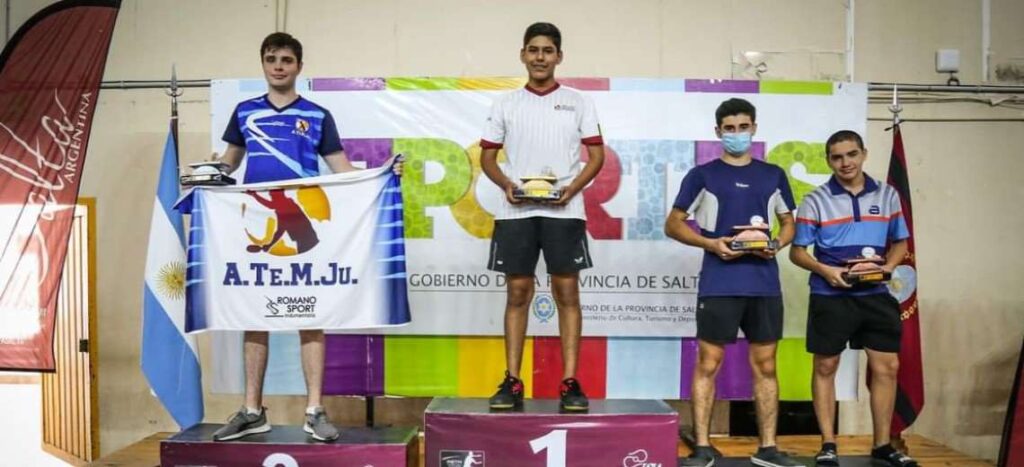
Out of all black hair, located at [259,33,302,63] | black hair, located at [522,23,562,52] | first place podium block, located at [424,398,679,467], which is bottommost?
first place podium block, located at [424,398,679,467]

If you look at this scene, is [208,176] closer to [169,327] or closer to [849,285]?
[169,327]

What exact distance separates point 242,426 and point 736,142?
2.36 metres

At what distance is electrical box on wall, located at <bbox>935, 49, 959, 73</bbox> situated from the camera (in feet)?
14.8

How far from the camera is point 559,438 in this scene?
293cm

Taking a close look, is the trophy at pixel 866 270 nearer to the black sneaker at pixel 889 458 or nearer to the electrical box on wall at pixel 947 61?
the black sneaker at pixel 889 458

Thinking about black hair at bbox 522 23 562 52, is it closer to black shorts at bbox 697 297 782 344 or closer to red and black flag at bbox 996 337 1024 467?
black shorts at bbox 697 297 782 344

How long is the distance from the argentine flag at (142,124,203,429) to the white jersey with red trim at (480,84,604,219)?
1736mm

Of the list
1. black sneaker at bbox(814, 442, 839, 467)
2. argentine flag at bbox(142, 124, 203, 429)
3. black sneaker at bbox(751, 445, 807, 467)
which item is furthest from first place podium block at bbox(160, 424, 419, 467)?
black sneaker at bbox(814, 442, 839, 467)

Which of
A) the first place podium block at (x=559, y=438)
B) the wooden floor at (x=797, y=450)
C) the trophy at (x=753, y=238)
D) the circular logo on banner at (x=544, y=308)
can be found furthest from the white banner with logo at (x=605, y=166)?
the first place podium block at (x=559, y=438)

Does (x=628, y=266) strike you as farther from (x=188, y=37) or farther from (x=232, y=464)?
(x=188, y=37)

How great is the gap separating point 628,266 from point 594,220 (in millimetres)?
313

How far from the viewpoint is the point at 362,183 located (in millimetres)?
3207

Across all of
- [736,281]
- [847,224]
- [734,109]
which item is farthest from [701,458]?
[734,109]

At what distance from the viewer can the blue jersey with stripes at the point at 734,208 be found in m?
3.08
